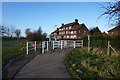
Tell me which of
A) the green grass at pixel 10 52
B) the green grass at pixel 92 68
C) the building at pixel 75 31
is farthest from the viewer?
the building at pixel 75 31

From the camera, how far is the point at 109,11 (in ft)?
18.1

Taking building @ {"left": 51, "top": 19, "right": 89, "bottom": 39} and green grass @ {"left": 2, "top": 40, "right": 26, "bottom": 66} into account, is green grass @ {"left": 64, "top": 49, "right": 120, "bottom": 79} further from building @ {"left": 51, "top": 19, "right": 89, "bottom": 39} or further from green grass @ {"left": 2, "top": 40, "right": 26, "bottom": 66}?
building @ {"left": 51, "top": 19, "right": 89, "bottom": 39}

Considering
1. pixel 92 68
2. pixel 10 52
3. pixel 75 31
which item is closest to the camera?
pixel 92 68

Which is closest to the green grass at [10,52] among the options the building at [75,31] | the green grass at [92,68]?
the green grass at [92,68]

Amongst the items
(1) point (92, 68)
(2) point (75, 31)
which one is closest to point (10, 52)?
(1) point (92, 68)

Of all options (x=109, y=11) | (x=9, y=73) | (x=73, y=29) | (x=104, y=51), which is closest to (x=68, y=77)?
(x=9, y=73)

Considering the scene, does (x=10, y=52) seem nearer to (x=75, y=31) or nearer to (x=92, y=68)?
(x=92, y=68)

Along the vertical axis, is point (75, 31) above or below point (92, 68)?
above

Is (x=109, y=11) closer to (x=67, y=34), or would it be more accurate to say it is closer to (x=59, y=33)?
(x=67, y=34)

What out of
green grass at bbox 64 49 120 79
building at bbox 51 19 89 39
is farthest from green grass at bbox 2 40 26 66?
building at bbox 51 19 89 39

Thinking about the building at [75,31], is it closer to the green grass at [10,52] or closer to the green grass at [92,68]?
the green grass at [10,52]

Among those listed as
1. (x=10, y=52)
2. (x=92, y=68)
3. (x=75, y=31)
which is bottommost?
(x=92, y=68)

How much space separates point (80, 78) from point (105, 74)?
1379 millimetres

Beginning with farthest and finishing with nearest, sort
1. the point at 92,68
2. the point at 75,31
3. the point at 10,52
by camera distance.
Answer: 1. the point at 75,31
2. the point at 10,52
3. the point at 92,68
